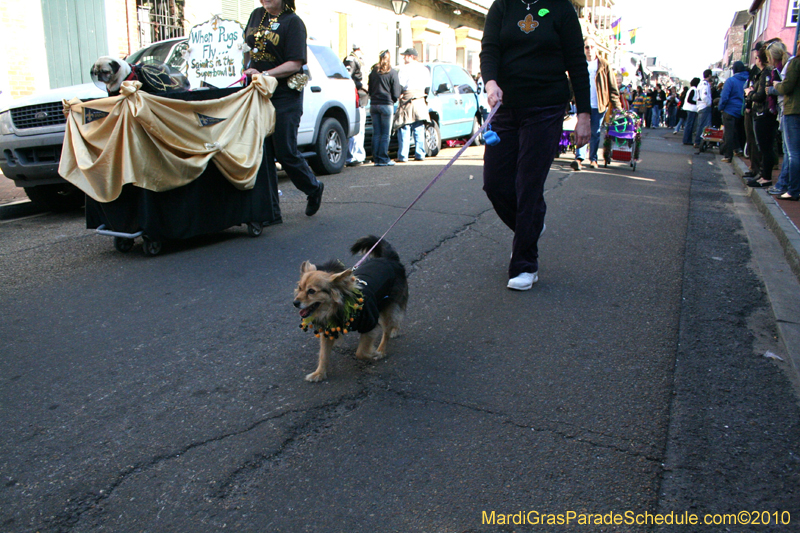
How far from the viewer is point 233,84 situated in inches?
261

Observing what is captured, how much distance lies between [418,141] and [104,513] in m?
10.7

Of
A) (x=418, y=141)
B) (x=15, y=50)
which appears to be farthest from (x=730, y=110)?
(x=15, y=50)

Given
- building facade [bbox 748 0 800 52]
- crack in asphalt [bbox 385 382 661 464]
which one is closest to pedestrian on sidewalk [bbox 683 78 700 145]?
crack in asphalt [bbox 385 382 661 464]

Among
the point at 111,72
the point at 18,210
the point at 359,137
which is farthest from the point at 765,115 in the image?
the point at 18,210

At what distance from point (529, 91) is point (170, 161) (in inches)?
114

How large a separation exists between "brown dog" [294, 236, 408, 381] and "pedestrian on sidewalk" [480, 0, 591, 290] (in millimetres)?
1261

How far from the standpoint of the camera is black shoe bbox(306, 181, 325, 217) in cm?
662

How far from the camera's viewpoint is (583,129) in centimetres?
425

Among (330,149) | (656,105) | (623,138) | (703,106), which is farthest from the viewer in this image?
(656,105)

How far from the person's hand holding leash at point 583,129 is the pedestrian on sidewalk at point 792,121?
4.22 meters

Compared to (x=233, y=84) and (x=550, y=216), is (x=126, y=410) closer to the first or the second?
(x=233, y=84)

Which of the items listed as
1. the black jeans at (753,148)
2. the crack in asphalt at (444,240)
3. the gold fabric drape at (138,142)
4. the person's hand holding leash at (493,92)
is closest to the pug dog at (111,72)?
the gold fabric drape at (138,142)

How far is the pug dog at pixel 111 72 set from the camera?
18.0 ft

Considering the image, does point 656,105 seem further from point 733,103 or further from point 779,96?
point 779,96
